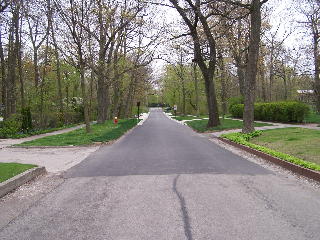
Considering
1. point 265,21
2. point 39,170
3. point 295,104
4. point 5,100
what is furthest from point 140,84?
point 39,170

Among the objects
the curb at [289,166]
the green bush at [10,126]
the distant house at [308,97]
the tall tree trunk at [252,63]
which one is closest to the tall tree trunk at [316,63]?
the distant house at [308,97]

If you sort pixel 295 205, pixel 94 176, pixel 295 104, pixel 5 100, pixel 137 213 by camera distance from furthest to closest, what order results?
pixel 5 100
pixel 295 104
pixel 94 176
pixel 295 205
pixel 137 213

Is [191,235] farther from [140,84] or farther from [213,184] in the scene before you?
[140,84]

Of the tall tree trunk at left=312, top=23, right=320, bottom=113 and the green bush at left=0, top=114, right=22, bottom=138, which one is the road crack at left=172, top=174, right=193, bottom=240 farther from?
the tall tree trunk at left=312, top=23, right=320, bottom=113

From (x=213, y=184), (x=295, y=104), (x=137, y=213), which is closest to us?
(x=137, y=213)

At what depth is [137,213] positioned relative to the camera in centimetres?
614

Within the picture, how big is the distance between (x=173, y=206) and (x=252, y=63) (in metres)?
15.2

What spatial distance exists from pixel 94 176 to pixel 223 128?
1841 cm

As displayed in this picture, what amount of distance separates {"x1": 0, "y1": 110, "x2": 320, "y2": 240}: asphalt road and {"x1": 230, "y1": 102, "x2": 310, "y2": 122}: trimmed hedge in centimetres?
1788

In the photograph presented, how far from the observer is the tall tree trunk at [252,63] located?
20109 millimetres

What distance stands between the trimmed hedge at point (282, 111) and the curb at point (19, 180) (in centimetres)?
2083

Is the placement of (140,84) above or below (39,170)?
above

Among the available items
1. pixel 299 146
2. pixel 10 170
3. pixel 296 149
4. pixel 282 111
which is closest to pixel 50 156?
pixel 10 170

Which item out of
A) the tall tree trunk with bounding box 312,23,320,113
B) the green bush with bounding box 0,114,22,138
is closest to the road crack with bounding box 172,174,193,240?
the green bush with bounding box 0,114,22,138
